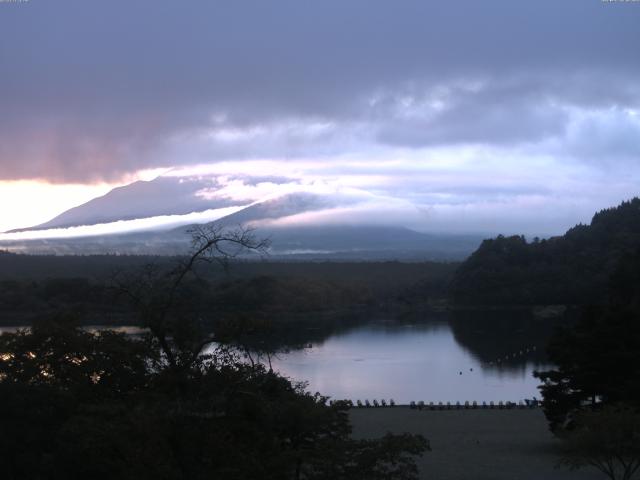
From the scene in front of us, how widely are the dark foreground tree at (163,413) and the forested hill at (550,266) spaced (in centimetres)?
4048

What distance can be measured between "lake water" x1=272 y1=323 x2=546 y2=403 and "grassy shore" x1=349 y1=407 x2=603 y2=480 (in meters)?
3.40

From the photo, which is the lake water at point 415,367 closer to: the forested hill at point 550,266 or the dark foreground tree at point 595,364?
the dark foreground tree at point 595,364

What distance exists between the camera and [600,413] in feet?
31.4

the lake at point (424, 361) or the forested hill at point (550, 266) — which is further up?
the forested hill at point (550, 266)

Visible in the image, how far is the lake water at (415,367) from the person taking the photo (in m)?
22.9

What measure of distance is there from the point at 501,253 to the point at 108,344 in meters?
48.6

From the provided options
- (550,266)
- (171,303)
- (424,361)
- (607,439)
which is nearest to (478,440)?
(607,439)

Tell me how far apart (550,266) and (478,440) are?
38508 millimetres

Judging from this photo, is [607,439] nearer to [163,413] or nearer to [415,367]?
[163,413]

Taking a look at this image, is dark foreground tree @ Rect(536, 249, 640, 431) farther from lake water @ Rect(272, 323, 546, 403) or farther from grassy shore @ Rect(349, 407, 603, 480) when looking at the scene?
lake water @ Rect(272, 323, 546, 403)

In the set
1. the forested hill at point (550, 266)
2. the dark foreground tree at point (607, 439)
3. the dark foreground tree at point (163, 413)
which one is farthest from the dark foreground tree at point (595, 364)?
the forested hill at point (550, 266)

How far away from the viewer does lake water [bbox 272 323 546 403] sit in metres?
22.9

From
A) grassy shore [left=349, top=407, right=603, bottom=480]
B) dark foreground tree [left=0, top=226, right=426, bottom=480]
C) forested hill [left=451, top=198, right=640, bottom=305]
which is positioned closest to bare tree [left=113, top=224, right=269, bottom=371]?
dark foreground tree [left=0, top=226, right=426, bottom=480]

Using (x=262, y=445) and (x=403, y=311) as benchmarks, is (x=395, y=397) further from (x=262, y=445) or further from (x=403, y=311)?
(x=403, y=311)
